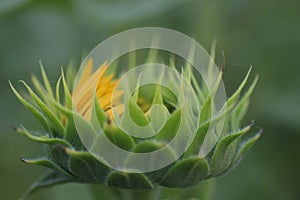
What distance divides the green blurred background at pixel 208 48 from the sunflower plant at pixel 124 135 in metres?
0.65

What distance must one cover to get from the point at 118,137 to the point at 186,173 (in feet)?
0.55

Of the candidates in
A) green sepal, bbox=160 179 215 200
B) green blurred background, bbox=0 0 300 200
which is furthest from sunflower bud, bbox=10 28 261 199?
green blurred background, bbox=0 0 300 200

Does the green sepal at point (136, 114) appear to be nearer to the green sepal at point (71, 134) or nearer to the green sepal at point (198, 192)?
the green sepal at point (71, 134)

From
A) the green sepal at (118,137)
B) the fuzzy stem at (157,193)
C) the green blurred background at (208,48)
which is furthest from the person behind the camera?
the green blurred background at (208,48)

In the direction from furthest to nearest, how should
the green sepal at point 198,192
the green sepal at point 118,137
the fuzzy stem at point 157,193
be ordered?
1. the green sepal at point 198,192
2. the fuzzy stem at point 157,193
3. the green sepal at point 118,137

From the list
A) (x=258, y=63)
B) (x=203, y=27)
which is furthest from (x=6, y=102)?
(x=258, y=63)

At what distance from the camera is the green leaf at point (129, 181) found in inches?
55.9

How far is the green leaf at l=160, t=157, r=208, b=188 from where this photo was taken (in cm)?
143

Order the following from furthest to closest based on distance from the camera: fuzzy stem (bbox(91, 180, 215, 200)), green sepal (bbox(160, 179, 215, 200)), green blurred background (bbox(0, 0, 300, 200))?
green blurred background (bbox(0, 0, 300, 200))
green sepal (bbox(160, 179, 215, 200))
fuzzy stem (bbox(91, 180, 215, 200))

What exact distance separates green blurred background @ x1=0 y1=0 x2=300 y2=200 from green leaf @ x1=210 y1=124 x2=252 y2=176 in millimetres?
686

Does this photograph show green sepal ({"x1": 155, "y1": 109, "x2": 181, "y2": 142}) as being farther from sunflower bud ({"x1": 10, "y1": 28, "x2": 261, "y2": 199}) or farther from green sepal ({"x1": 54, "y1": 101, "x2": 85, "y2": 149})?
green sepal ({"x1": 54, "y1": 101, "x2": 85, "y2": 149})

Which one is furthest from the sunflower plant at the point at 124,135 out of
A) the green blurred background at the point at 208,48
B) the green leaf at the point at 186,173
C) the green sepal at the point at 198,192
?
the green blurred background at the point at 208,48

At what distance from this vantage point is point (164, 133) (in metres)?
1.39

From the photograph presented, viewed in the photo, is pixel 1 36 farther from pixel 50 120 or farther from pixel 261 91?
pixel 50 120
